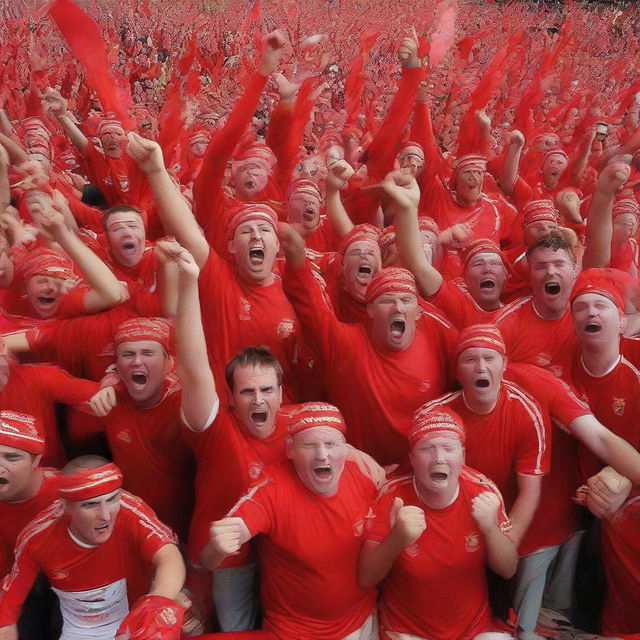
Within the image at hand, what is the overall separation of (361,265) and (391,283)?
49 centimetres

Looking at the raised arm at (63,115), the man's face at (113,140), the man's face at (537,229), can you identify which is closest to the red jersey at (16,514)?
the man's face at (537,229)

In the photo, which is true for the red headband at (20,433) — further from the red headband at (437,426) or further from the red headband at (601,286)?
the red headband at (601,286)

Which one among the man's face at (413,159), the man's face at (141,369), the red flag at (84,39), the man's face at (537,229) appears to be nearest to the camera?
the man's face at (141,369)

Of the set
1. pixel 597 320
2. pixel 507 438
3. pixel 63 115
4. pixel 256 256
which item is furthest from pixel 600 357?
pixel 63 115

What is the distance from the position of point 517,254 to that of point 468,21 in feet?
38.9

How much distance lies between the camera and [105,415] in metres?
2.92

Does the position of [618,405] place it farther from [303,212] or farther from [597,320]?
[303,212]

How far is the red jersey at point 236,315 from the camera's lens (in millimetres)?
→ 3277

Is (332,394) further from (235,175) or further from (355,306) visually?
(235,175)

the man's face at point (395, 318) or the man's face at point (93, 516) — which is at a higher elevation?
the man's face at point (395, 318)

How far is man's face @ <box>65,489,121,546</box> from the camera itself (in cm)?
239

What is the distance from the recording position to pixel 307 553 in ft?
8.34

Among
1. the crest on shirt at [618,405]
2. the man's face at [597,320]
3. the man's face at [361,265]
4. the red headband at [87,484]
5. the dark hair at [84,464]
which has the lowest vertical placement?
the red headband at [87,484]

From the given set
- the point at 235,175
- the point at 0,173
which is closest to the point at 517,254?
the point at 235,175
